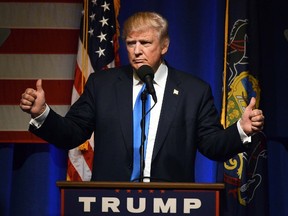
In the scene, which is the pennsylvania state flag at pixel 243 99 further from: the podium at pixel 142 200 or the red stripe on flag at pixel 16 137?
the podium at pixel 142 200

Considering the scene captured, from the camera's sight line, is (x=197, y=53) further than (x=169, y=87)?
Yes

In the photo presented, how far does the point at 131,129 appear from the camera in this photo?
2.84m

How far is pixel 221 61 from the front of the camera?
167 inches

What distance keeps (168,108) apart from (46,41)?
164cm

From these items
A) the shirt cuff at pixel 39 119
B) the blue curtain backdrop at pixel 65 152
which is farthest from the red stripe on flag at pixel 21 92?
the shirt cuff at pixel 39 119

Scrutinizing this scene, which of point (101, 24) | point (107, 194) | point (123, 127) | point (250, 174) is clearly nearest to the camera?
point (107, 194)

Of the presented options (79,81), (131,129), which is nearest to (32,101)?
(131,129)

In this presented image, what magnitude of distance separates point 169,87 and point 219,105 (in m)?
1.31

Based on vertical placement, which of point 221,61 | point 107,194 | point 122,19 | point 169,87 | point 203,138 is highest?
point 122,19

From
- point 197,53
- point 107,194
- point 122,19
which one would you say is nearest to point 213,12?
point 197,53

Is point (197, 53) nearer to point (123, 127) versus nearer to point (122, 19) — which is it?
point (122, 19)

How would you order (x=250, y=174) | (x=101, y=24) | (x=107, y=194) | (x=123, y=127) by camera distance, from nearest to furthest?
1. (x=107, y=194)
2. (x=123, y=127)
3. (x=250, y=174)
4. (x=101, y=24)

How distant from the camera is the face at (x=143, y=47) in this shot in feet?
9.61

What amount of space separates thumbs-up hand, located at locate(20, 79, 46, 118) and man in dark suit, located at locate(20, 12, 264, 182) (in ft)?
0.32
